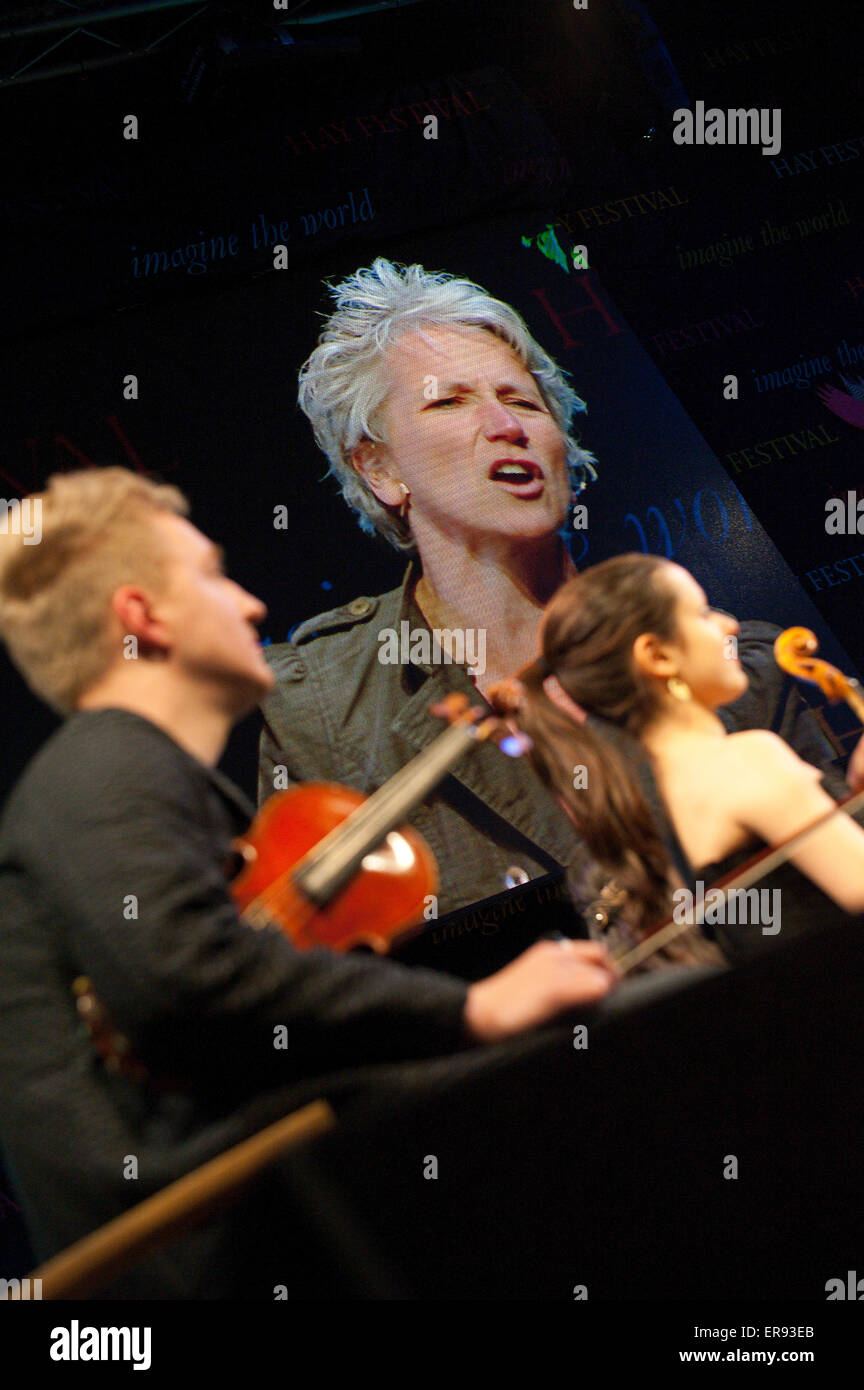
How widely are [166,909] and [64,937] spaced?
21 cm

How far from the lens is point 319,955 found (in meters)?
1.28

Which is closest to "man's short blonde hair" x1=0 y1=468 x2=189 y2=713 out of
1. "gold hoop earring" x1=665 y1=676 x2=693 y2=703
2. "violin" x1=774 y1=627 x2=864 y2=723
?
"gold hoop earring" x1=665 y1=676 x2=693 y2=703

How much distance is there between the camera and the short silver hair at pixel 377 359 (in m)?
3.58

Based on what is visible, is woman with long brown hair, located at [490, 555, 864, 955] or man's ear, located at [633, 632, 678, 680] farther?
man's ear, located at [633, 632, 678, 680]

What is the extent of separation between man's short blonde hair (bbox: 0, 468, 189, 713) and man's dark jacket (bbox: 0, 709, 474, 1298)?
0.18 metres

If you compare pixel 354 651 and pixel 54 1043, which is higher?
pixel 354 651

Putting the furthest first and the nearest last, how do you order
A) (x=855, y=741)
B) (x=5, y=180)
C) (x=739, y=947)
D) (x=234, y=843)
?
(x=5, y=180) → (x=855, y=741) → (x=739, y=947) → (x=234, y=843)

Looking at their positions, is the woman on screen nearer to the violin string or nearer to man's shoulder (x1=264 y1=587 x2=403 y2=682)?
man's shoulder (x1=264 y1=587 x2=403 y2=682)

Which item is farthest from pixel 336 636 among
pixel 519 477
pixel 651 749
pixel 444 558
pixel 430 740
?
pixel 651 749

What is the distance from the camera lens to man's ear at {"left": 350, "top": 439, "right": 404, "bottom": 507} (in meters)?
3.52

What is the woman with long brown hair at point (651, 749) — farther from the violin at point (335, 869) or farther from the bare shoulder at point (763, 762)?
the violin at point (335, 869)

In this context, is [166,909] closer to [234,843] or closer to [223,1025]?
[223,1025]

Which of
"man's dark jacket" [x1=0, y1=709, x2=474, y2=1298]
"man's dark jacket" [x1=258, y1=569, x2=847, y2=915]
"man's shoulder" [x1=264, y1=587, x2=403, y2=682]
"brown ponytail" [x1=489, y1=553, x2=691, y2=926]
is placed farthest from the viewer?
"man's shoulder" [x1=264, y1=587, x2=403, y2=682]
